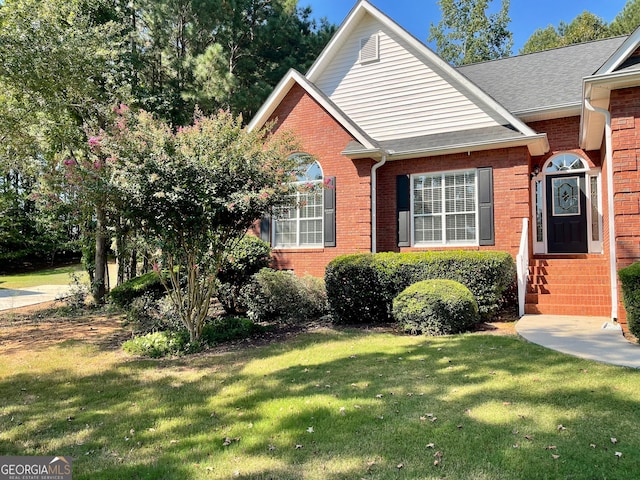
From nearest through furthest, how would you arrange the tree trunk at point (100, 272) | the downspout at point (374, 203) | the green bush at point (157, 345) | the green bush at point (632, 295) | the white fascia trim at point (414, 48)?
1. the green bush at point (632, 295)
2. the green bush at point (157, 345)
3. the white fascia trim at point (414, 48)
4. the downspout at point (374, 203)
5. the tree trunk at point (100, 272)

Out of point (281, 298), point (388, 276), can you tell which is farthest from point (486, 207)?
point (281, 298)

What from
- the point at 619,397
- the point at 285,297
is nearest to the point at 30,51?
the point at 285,297

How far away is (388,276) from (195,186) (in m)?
4.22

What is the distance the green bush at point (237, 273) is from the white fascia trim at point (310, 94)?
3.18 m

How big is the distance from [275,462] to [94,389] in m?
3.06

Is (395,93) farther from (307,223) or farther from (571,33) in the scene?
(571,33)

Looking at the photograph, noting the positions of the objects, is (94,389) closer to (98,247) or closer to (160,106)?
(98,247)

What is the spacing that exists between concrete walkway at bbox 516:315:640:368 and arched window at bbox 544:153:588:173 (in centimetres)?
437

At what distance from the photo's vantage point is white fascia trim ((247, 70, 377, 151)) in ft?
36.4

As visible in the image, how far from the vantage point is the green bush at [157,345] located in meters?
6.68

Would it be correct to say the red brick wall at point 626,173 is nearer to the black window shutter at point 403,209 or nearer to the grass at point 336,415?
the grass at point 336,415

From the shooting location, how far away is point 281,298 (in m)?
9.10

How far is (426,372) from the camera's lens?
509 cm

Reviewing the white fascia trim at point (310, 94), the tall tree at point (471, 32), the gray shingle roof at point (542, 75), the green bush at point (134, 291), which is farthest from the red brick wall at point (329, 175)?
the tall tree at point (471, 32)
